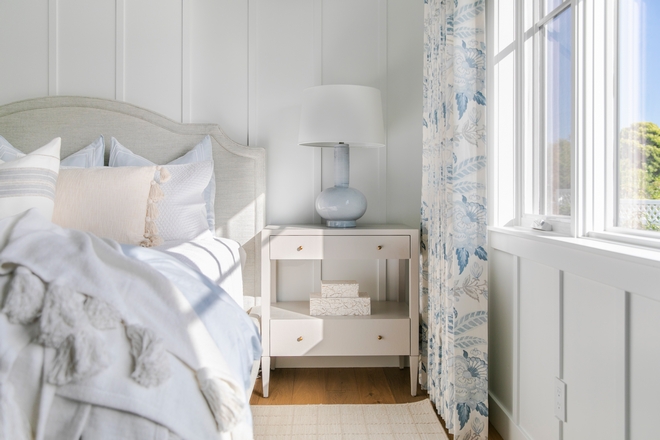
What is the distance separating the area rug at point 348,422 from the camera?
1810mm

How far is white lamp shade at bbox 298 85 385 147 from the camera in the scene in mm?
2184

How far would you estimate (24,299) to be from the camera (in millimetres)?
883

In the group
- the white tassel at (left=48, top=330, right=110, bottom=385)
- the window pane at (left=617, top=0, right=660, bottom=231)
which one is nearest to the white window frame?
the window pane at (left=617, top=0, right=660, bottom=231)

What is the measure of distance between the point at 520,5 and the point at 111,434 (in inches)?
74.0

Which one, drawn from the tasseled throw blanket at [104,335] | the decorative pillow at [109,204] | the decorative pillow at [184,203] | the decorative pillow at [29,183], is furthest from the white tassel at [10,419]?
the decorative pillow at [184,203]

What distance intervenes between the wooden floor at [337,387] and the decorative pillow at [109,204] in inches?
38.1

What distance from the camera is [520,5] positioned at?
1.72m

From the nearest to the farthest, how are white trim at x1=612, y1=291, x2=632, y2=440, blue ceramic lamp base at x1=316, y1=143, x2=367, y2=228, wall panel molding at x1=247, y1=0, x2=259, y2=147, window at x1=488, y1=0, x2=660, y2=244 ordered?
white trim at x1=612, y1=291, x2=632, y2=440 < window at x1=488, y1=0, x2=660, y2=244 < blue ceramic lamp base at x1=316, y1=143, x2=367, y2=228 < wall panel molding at x1=247, y1=0, x2=259, y2=147

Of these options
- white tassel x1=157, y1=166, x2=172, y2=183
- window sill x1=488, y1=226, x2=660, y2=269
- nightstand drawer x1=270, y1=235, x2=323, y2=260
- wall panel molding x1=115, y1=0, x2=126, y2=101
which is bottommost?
nightstand drawer x1=270, y1=235, x2=323, y2=260

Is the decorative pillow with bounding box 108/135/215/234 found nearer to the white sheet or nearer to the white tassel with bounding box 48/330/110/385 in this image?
the white sheet

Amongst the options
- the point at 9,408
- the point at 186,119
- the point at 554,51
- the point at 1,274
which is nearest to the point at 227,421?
the point at 9,408

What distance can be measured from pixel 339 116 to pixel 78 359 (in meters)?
1.63

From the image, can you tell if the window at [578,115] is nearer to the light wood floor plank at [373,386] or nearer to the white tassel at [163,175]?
the light wood floor plank at [373,386]

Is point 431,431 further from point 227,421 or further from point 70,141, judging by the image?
point 70,141
